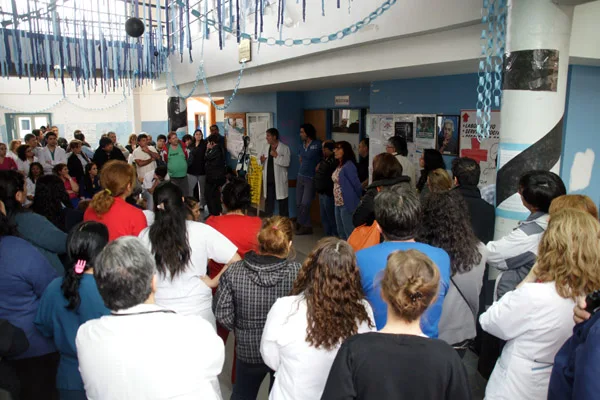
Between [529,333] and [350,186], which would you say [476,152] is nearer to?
[350,186]

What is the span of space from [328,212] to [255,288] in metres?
4.31

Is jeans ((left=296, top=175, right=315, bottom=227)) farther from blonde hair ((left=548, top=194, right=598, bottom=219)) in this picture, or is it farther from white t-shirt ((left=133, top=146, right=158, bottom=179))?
blonde hair ((left=548, top=194, right=598, bottom=219))

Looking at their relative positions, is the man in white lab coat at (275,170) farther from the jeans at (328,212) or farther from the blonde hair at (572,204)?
the blonde hair at (572,204)

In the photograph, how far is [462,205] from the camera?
262 cm

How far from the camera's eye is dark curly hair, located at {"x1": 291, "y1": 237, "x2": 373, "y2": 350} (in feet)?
5.84

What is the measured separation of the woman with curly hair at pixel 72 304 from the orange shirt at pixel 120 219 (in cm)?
90

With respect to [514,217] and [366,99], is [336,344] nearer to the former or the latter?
[514,217]

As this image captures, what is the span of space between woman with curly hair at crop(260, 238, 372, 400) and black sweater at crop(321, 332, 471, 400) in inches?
12.9

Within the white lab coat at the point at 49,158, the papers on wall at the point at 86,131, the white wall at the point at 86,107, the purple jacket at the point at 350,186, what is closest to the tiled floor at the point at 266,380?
the purple jacket at the point at 350,186

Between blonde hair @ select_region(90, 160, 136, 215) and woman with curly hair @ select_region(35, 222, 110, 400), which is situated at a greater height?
blonde hair @ select_region(90, 160, 136, 215)

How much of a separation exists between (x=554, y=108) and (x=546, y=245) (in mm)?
1335

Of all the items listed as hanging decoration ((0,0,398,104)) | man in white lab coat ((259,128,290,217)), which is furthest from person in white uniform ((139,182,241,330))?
man in white lab coat ((259,128,290,217))

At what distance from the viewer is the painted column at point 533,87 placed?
110 inches

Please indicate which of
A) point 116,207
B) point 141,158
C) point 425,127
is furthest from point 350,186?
point 141,158
